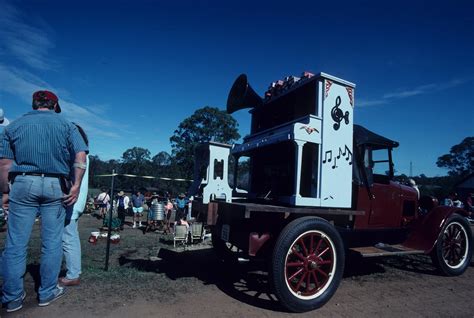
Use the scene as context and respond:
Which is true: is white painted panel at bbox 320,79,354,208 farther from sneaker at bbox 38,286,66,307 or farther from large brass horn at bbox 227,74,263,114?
sneaker at bbox 38,286,66,307

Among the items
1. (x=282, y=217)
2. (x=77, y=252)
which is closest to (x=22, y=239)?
(x=77, y=252)

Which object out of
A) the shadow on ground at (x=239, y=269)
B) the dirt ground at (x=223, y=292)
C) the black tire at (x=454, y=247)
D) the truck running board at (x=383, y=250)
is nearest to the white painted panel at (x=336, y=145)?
the truck running board at (x=383, y=250)

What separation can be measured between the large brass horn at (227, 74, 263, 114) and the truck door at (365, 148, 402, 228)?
7.20 feet

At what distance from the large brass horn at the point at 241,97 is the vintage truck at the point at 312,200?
0.06 feet

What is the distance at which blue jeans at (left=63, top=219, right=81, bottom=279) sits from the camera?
3.55 meters

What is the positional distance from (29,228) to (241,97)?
12.3ft

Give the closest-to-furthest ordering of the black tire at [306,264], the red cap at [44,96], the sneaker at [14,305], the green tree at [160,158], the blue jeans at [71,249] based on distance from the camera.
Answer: the sneaker at [14,305] → the red cap at [44,96] → the black tire at [306,264] → the blue jeans at [71,249] → the green tree at [160,158]

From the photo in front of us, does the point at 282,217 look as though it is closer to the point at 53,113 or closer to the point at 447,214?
the point at 53,113

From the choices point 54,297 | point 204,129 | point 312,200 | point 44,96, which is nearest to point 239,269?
point 312,200

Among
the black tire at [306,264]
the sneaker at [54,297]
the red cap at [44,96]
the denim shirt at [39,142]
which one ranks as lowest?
the sneaker at [54,297]

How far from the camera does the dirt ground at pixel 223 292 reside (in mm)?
3262

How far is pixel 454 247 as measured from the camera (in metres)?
5.36

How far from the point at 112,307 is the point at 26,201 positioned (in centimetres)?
143

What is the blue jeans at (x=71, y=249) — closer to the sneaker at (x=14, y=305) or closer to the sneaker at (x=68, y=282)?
the sneaker at (x=68, y=282)
